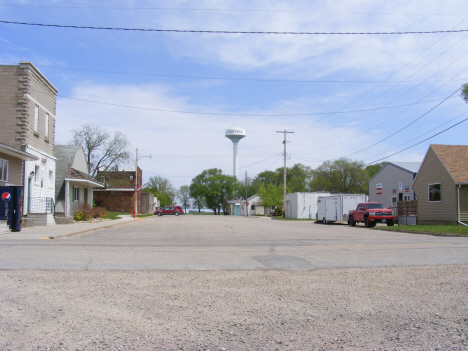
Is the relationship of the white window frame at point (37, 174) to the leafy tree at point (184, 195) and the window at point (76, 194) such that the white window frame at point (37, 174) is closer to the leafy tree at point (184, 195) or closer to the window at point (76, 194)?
the window at point (76, 194)

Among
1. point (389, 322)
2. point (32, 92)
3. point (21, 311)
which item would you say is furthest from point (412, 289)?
point (32, 92)

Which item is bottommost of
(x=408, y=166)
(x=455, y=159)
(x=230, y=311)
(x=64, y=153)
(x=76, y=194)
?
(x=230, y=311)

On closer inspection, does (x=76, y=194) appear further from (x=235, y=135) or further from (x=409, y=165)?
(x=235, y=135)

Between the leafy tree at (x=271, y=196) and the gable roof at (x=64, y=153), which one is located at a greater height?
the gable roof at (x=64, y=153)

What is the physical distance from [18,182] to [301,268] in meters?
20.1

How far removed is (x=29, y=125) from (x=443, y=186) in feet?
90.4

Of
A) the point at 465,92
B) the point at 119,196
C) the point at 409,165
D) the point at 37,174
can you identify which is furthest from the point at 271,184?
the point at 37,174

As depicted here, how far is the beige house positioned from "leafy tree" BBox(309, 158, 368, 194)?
157ft

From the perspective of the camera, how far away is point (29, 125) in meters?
25.1

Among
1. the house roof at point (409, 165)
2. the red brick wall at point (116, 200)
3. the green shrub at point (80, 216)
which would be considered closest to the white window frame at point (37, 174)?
the green shrub at point (80, 216)

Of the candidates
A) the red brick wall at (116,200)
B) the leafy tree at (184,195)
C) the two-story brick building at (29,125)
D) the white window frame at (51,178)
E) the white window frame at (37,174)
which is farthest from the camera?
the leafy tree at (184,195)

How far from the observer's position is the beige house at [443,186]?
90.5 ft

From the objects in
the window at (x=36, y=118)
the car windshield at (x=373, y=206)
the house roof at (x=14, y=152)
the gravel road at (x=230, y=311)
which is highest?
the window at (x=36, y=118)

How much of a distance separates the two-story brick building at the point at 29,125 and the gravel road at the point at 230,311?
18.3m
